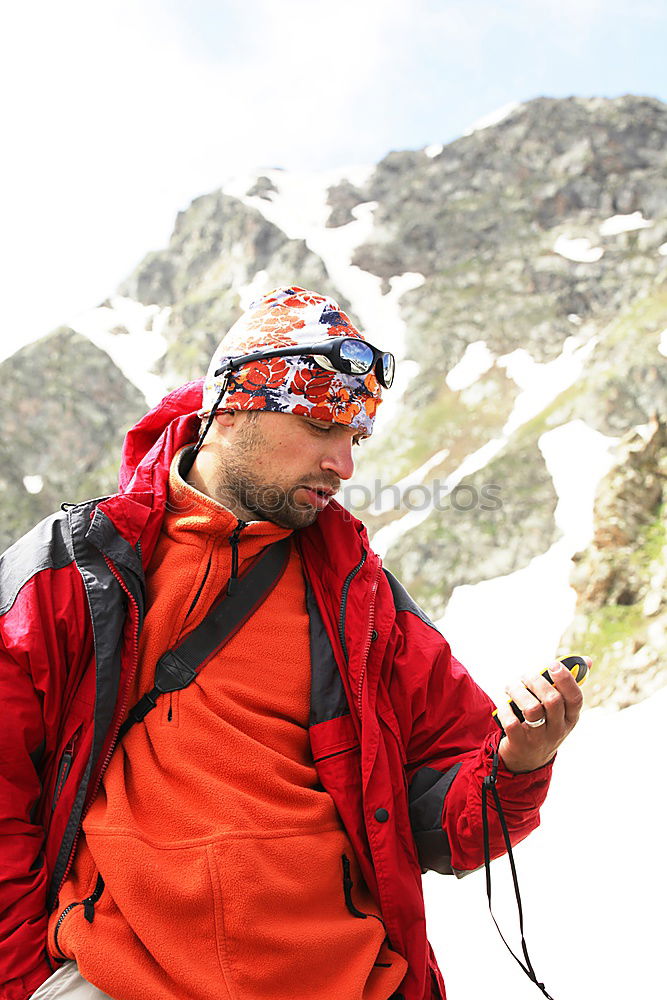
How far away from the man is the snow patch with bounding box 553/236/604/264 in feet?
242

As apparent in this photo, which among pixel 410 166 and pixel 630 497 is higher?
pixel 410 166

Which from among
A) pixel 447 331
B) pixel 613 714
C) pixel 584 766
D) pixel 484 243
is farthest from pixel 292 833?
pixel 484 243

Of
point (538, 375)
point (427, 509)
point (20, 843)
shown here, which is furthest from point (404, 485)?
point (20, 843)

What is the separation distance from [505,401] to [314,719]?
5663 cm

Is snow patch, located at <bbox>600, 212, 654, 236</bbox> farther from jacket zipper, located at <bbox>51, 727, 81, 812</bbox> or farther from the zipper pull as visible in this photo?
jacket zipper, located at <bbox>51, 727, 81, 812</bbox>

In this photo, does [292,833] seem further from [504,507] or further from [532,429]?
[532,429]

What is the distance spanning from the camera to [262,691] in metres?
3.29

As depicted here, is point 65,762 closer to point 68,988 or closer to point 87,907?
point 87,907

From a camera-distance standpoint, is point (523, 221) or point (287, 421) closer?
point (287, 421)

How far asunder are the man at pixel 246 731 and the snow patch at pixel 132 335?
7224 cm

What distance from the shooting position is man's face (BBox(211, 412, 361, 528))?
3584mm

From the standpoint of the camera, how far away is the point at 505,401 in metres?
57.6

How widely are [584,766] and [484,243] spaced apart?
2993 inches

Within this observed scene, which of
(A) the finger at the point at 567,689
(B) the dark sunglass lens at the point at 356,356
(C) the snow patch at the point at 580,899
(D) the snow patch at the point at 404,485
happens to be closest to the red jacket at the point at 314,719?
(A) the finger at the point at 567,689
